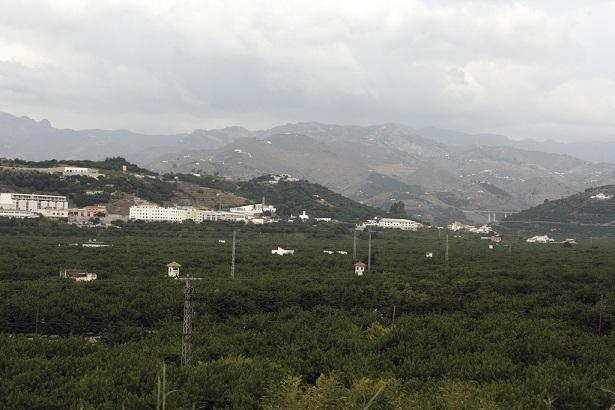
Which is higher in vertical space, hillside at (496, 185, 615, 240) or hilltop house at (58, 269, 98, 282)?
hillside at (496, 185, 615, 240)

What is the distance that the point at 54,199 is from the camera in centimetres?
10562

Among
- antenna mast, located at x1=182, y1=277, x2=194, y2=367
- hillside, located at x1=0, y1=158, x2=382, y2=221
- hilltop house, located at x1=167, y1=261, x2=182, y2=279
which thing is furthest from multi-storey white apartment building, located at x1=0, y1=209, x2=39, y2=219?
antenna mast, located at x1=182, y1=277, x2=194, y2=367

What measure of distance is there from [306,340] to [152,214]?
3451 inches

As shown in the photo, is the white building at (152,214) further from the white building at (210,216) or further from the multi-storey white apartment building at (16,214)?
the multi-storey white apartment building at (16,214)

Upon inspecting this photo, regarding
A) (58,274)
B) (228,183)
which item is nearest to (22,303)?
(58,274)

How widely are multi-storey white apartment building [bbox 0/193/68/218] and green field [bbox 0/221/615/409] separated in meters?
52.1

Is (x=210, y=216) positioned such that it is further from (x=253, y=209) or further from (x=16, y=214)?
(x=16, y=214)

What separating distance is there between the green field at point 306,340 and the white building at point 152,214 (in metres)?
54.1

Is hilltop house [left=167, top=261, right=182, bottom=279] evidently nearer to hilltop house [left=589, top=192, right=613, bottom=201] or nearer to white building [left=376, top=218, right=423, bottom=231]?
white building [left=376, top=218, right=423, bottom=231]

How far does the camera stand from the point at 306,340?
848 inches

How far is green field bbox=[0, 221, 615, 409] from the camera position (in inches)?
564

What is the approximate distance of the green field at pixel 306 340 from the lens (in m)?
14.3

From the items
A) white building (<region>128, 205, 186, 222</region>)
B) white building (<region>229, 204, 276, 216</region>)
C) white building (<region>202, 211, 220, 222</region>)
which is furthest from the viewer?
white building (<region>229, 204, 276, 216</region>)

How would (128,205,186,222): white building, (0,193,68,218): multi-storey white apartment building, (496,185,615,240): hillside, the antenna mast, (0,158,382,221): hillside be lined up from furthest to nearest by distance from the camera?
(496,185,615,240): hillside → (0,158,382,221): hillside → (128,205,186,222): white building → (0,193,68,218): multi-storey white apartment building → the antenna mast
